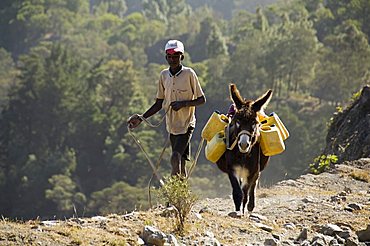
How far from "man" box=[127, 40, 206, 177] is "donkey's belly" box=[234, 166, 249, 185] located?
537 millimetres

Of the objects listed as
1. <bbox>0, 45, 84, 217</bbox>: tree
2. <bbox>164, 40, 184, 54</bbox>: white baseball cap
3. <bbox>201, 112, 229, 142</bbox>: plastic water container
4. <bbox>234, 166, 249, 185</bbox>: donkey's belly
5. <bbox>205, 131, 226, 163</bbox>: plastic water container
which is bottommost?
<bbox>0, 45, 84, 217</bbox>: tree

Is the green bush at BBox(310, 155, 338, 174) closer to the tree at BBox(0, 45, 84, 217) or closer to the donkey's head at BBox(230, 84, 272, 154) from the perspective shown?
the donkey's head at BBox(230, 84, 272, 154)

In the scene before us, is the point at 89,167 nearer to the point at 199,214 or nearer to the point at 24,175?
the point at 24,175

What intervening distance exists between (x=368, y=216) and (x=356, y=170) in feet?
13.5

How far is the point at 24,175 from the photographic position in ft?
161

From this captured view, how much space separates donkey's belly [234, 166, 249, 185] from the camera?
7.14 metres

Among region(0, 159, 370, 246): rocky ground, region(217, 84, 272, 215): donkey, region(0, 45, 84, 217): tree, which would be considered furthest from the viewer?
region(0, 45, 84, 217): tree

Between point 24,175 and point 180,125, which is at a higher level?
point 180,125

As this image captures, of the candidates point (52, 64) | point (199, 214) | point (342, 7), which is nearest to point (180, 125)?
point (199, 214)

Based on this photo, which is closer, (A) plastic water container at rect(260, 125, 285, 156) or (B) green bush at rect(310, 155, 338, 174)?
(A) plastic water container at rect(260, 125, 285, 156)

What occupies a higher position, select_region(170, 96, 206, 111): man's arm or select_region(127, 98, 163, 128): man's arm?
select_region(170, 96, 206, 111): man's arm

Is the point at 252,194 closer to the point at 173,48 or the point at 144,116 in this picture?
the point at 144,116

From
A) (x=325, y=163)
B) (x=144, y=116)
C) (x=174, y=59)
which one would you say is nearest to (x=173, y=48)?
(x=174, y=59)

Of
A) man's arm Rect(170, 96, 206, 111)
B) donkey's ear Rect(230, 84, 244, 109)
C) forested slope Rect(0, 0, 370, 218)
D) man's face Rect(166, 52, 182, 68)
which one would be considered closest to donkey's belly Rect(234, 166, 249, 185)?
donkey's ear Rect(230, 84, 244, 109)
